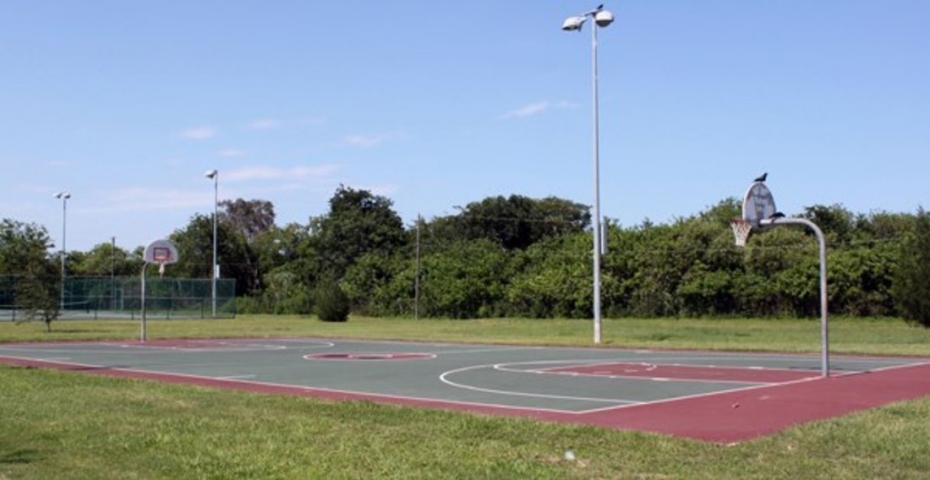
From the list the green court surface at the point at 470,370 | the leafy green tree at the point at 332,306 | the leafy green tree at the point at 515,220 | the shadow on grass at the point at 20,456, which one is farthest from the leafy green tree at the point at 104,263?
the shadow on grass at the point at 20,456

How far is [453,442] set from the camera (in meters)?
10.1

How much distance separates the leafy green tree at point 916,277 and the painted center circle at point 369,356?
24.4 m

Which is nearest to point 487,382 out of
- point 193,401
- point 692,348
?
point 193,401

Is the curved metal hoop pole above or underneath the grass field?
above

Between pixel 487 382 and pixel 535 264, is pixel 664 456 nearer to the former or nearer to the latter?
pixel 487 382

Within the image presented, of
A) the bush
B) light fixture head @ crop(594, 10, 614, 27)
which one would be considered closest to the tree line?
the bush

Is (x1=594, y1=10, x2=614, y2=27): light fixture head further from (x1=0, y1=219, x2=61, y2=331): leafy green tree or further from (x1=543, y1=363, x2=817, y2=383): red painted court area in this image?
(x1=0, y1=219, x2=61, y2=331): leafy green tree

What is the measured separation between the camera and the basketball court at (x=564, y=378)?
12711 mm

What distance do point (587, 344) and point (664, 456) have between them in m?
Result: 21.9

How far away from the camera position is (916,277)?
135 feet

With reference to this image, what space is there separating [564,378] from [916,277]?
28.3 metres

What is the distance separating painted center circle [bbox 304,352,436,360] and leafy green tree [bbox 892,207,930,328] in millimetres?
24409

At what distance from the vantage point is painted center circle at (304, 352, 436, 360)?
25.3m

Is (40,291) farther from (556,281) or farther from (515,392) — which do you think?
(515,392)
